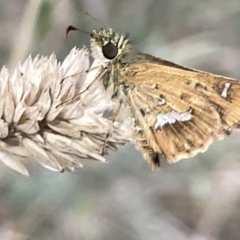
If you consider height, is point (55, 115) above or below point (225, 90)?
below

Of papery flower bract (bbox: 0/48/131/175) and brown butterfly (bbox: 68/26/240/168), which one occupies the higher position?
brown butterfly (bbox: 68/26/240/168)

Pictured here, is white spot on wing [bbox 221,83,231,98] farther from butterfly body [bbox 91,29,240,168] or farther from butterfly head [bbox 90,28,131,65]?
butterfly head [bbox 90,28,131,65]

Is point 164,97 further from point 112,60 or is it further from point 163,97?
point 112,60

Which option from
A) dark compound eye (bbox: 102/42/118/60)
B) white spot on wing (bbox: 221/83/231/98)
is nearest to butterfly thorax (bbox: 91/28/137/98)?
dark compound eye (bbox: 102/42/118/60)

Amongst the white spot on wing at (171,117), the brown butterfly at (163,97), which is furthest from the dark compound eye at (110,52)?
the white spot on wing at (171,117)

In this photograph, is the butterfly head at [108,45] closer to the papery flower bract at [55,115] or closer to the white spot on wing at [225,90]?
the papery flower bract at [55,115]

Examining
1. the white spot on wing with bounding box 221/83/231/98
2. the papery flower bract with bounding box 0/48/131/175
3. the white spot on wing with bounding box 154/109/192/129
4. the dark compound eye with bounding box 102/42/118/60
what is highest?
the white spot on wing with bounding box 221/83/231/98

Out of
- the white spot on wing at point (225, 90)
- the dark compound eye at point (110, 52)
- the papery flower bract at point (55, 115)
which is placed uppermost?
the white spot on wing at point (225, 90)

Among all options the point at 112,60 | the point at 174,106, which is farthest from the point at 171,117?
the point at 112,60
